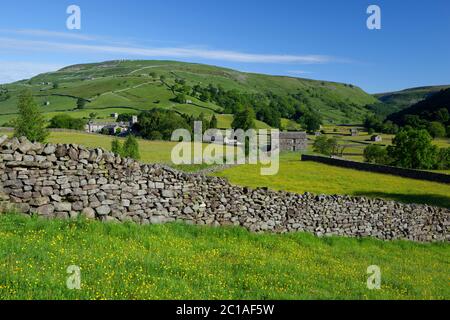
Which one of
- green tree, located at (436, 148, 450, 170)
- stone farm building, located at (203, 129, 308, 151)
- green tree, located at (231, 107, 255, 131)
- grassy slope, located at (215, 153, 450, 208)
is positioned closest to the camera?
grassy slope, located at (215, 153, 450, 208)

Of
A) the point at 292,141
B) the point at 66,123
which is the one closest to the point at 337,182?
the point at 292,141

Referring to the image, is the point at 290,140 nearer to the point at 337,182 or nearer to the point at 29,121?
the point at 337,182

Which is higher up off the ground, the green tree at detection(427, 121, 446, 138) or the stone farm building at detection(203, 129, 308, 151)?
the green tree at detection(427, 121, 446, 138)

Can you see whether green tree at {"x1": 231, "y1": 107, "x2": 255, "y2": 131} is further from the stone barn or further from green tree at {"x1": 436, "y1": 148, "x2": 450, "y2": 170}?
green tree at {"x1": 436, "y1": 148, "x2": 450, "y2": 170}

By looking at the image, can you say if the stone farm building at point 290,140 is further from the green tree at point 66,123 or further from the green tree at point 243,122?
the green tree at point 66,123

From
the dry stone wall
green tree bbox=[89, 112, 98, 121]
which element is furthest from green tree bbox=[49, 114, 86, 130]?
the dry stone wall

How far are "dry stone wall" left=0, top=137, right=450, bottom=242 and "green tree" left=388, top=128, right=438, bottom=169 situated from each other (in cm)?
6274

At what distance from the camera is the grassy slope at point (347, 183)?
43469 millimetres

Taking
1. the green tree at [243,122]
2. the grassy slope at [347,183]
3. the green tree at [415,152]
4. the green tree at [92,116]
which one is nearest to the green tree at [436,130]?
the green tree at [243,122]

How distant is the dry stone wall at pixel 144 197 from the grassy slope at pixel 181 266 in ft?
2.98

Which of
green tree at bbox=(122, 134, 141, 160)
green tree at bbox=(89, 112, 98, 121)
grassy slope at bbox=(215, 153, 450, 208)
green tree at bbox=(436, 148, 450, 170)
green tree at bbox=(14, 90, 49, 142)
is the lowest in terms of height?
grassy slope at bbox=(215, 153, 450, 208)

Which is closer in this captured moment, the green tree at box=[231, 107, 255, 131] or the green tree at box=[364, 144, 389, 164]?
the green tree at box=[364, 144, 389, 164]

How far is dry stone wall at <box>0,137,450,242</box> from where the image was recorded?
13188 millimetres

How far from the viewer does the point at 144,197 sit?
15172 millimetres
